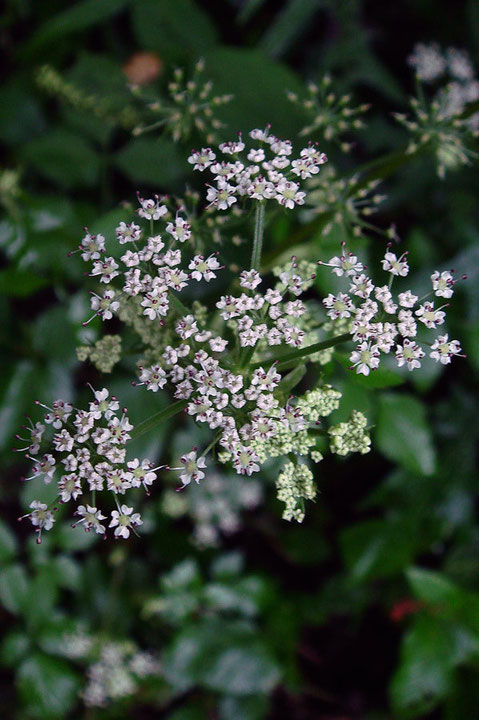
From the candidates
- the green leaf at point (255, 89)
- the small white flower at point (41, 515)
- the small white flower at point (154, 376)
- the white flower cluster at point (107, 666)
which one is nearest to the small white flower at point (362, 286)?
the small white flower at point (154, 376)

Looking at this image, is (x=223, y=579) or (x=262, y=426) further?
(x=223, y=579)

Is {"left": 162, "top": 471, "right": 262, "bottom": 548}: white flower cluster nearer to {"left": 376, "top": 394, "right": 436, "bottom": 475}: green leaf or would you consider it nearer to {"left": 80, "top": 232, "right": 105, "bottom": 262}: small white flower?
{"left": 376, "top": 394, "right": 436, "bottom": 475}: green leaf

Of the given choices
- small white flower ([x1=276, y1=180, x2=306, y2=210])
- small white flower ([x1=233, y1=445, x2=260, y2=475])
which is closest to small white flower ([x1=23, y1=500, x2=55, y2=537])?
small white flower ([x1=233, y1=445, x2=260, y2=475])

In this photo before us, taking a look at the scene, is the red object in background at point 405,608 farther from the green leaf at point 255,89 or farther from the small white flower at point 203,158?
the small white flower at point 203,158

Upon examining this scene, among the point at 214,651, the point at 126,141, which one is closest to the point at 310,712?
the point at 214,651

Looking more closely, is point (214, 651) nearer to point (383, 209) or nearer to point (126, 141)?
point (383, 209)

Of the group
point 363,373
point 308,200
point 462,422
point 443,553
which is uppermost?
point 308,200
